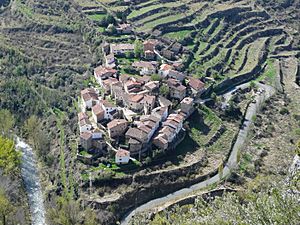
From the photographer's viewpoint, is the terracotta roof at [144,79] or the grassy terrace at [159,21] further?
the grassy terrace at [159,21]

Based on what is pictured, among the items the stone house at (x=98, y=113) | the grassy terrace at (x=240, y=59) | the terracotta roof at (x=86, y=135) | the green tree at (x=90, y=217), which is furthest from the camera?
the grassy terrace at (x=240, y=59)

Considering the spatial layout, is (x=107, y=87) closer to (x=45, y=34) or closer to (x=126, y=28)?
(x=126, y=28)

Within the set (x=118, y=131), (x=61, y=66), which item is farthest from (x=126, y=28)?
(x=118, y=131)

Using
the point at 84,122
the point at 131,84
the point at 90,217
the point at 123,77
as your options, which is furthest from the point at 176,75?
the point at 90,217

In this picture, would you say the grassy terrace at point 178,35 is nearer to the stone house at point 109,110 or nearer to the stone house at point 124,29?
the stone house at point 124,29

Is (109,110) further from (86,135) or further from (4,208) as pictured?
(4,208)

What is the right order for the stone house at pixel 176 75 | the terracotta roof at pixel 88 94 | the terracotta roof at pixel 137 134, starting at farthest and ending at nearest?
1. the stone house at pixel 176 75
2. the terracotta roof at pixel 88 94
3. the terracotta roof at pixel 137 134

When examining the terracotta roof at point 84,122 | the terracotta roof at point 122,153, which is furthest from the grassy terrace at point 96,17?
the terracotta roof at point 122,153
